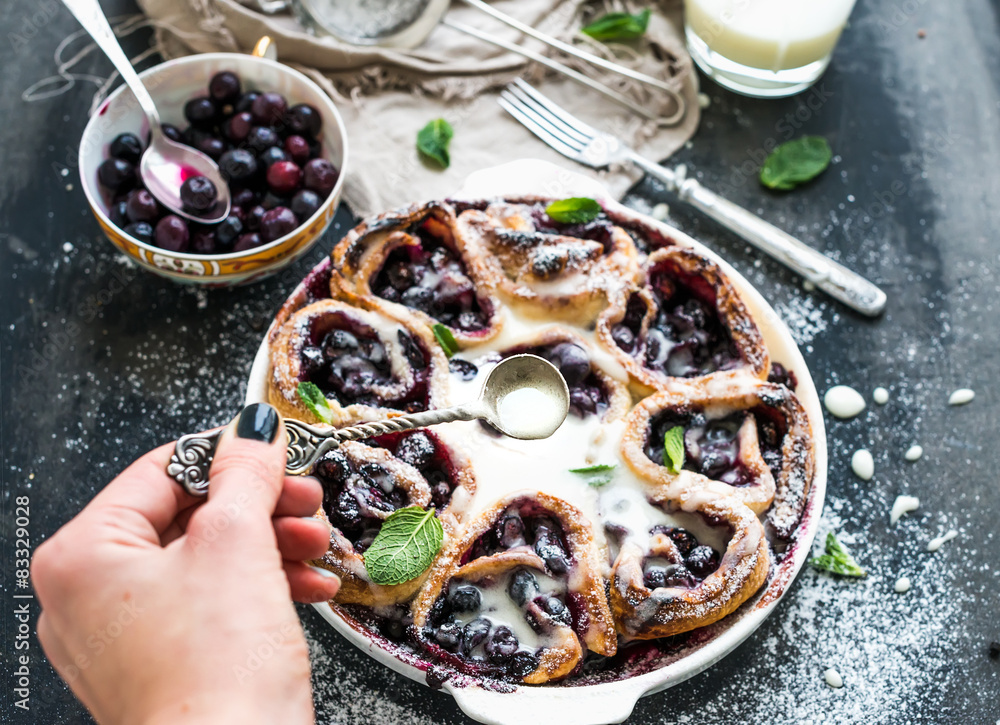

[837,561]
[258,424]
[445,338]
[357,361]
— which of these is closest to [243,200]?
[357,361]

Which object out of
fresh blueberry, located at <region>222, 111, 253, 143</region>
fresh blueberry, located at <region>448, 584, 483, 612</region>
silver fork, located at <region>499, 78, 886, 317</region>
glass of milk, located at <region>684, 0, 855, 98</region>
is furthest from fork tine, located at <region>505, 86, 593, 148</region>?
fresh blueberry, located at <region>448, 584, 483, 612</region>

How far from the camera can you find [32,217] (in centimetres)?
283

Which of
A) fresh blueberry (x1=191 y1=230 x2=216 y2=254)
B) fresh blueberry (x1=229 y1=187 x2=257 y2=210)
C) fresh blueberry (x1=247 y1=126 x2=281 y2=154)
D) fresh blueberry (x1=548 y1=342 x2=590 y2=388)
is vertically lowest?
fresh blueberry (x1=548 y1=342 x2=590 y2=388)

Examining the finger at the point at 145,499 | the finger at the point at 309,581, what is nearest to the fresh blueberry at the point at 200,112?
the finger at the point at 145,499

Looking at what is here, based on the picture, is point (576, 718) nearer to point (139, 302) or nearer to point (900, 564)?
point (900, 564)

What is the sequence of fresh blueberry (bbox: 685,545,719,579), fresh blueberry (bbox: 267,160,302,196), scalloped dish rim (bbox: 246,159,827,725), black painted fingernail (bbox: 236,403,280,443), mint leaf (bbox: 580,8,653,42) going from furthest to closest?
mint leaf (bbox: 580,8,653,42) → fresh blueberry (bbox: 267,160,302,196) → fresh blueberry (bbox: 685,545,719,579) → scalloped dish rim (bbox: 246,159,827,725) → black painted fingernail (bbox: 236,403,280,443)

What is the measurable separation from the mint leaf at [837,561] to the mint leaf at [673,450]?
0.66m

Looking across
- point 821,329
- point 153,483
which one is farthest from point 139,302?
point 821,329

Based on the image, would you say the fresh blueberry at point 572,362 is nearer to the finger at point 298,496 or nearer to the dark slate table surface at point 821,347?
the finger at point 298,496

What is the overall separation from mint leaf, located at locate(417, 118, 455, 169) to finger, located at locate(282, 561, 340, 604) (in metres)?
1.59

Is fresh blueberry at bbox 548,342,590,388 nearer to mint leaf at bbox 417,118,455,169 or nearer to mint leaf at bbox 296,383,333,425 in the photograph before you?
mint leaf at bbox 296,383,333,425

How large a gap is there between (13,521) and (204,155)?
3.93 feet

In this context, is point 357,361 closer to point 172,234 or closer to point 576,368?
point 576,368

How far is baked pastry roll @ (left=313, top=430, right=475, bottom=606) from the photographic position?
195cm
